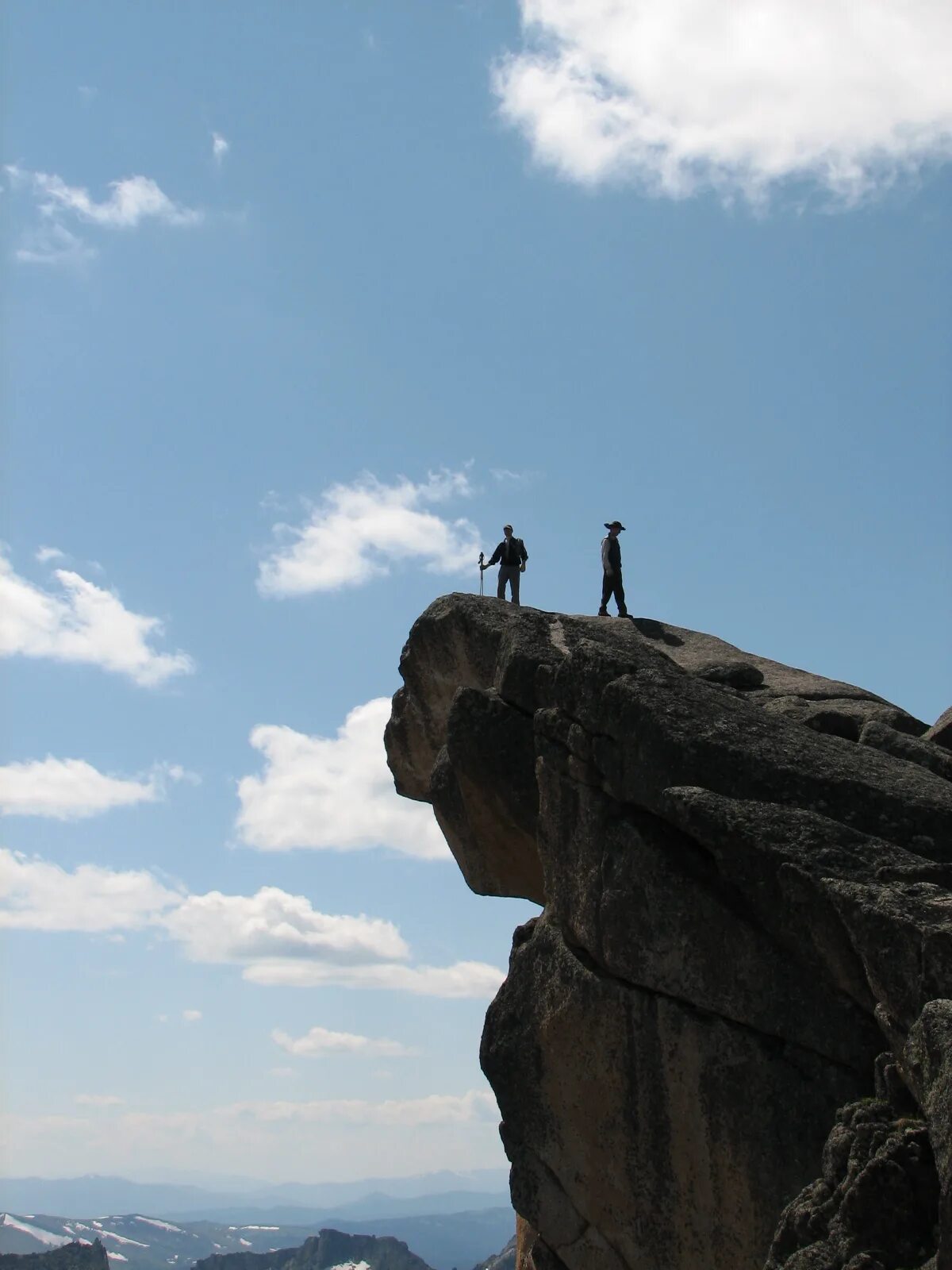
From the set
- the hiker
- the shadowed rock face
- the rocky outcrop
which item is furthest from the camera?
the rocky outcrop

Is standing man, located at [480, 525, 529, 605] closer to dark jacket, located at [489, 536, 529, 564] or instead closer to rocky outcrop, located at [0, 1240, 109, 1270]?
dark jacket, located at [489, 536, 529, 564]

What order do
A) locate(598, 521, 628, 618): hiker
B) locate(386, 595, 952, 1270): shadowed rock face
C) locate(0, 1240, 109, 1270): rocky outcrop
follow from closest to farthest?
locate(386, 595, 952, 1270): shadowed rock face
locate(598, 521, 628, 618): hiker
locate(0, 1240, 109, 1270): rocky outcrop

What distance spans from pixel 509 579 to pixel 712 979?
52.6ft

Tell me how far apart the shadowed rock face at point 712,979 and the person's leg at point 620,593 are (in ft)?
24.6

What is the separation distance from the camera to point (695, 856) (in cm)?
1659

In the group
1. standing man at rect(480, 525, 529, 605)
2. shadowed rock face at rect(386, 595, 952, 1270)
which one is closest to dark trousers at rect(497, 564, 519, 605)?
standing man at rect(480, 525, 529, 605)

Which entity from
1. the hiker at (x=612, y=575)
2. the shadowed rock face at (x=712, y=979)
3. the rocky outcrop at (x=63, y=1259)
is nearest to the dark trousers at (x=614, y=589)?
the hiker at (x=612, y=575)

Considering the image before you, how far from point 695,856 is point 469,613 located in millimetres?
8694

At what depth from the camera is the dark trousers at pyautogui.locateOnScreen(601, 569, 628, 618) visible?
28.6 meters

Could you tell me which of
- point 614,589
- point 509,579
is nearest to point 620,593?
point 614,589

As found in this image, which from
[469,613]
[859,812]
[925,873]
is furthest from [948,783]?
[469,613]

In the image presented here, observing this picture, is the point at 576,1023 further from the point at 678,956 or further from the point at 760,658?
the point at 760,658

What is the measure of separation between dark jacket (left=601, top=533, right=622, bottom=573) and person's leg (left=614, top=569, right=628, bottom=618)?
0.12 metres

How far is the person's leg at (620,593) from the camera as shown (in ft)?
93.8
